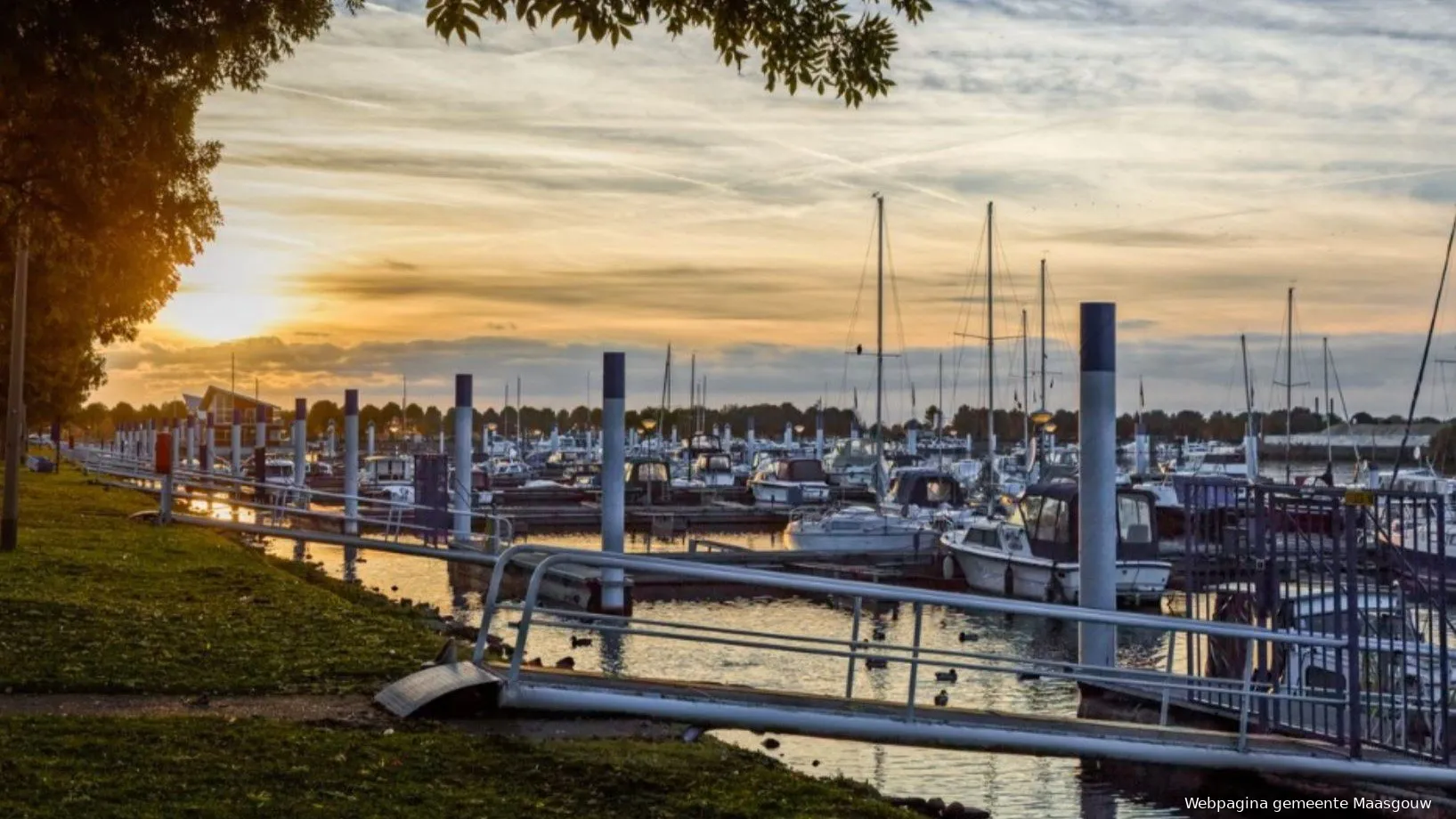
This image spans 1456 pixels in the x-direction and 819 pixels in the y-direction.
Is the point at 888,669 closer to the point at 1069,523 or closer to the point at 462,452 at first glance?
the point at 1069,523

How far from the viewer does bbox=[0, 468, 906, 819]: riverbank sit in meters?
10.5

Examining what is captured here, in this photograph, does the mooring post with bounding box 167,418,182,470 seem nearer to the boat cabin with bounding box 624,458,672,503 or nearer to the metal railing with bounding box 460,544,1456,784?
the boat cabin with bounding box 624,458,672,503

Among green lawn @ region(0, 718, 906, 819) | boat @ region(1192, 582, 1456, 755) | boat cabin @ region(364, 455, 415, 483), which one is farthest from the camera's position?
boat cabin @ region(364, 455, 415, 483)

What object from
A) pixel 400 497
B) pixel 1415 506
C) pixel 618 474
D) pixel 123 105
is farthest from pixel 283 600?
pixel 400 497

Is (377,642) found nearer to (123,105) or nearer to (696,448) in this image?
(123,105)

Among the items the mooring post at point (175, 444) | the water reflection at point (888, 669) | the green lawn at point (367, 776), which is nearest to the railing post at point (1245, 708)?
the water reflection at point (888, 669)

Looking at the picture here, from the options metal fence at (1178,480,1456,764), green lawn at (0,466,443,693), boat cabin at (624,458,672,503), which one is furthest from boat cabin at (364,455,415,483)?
metal fence at (1178,480,1456,764)

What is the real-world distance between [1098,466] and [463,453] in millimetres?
28849

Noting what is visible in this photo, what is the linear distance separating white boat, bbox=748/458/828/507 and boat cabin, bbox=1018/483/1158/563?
33541mm

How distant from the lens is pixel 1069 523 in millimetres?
43531

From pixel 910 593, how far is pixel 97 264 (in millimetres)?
14664

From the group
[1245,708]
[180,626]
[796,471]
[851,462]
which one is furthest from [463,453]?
[851,462]

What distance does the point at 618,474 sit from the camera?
107 ft

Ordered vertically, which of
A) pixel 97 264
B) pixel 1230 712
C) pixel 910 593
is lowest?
pixel 1230 712
